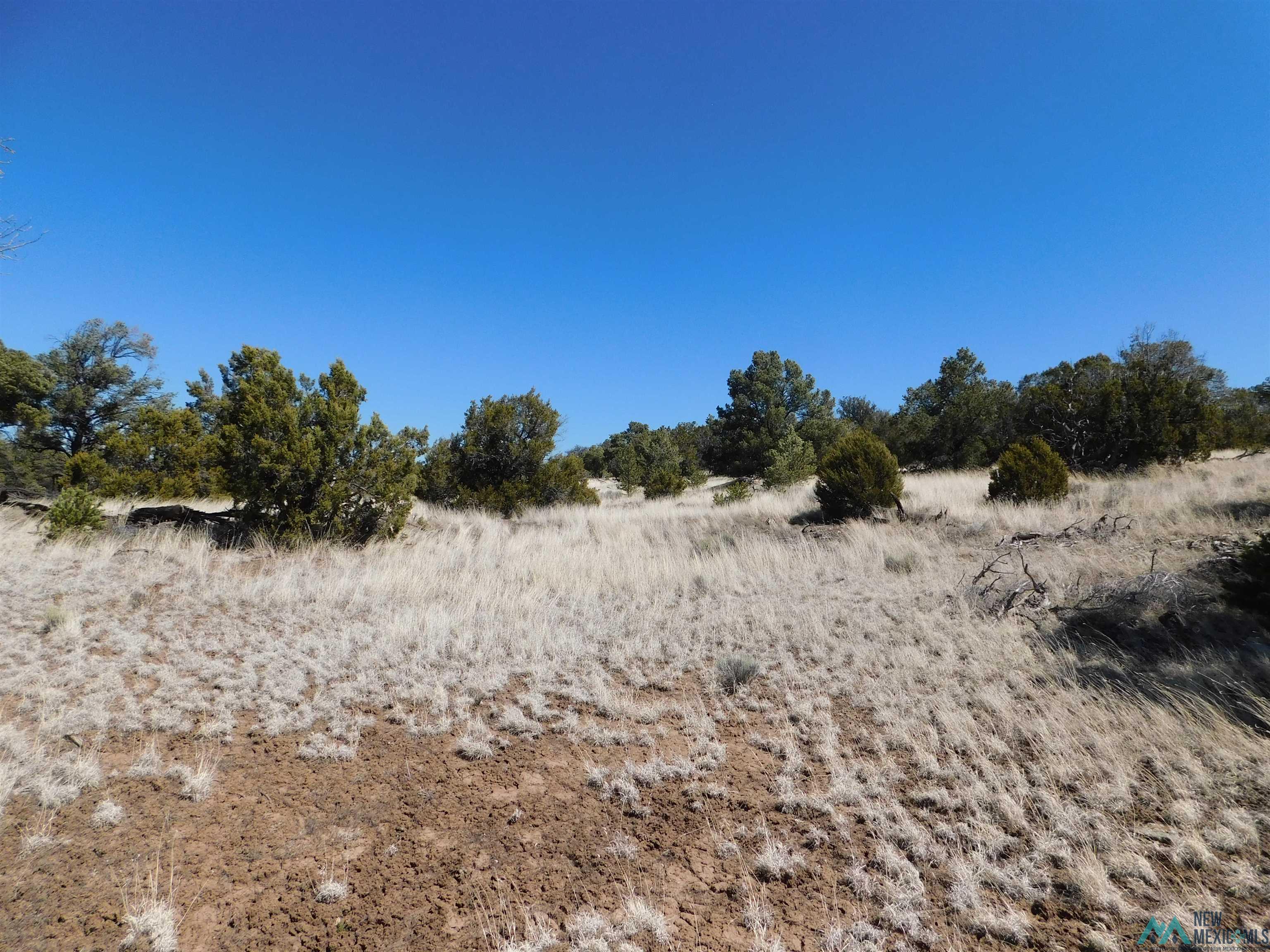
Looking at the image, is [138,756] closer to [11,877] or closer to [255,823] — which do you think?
[11,877]

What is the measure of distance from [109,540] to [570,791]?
381 inches

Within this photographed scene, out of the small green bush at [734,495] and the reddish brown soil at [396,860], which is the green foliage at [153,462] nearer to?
the reddish brown soil at [396,860]

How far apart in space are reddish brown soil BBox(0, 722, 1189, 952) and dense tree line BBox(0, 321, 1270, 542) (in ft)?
23.1

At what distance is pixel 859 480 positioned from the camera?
1219cm

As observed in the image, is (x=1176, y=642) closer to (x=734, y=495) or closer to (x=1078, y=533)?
(x=1078, y=533)

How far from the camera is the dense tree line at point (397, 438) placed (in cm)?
948

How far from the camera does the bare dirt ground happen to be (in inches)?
86.8

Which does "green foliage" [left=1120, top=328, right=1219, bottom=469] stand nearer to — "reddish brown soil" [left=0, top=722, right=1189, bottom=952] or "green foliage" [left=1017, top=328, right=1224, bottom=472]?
"green foliage" [left=1017, top=328, right=1224, bottom=472]

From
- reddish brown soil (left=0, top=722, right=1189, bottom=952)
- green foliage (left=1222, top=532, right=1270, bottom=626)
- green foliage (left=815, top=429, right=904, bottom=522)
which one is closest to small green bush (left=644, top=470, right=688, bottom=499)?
green foliage (left=815, top=429, right=904, bottom=522)

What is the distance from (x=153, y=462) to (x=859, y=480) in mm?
19193

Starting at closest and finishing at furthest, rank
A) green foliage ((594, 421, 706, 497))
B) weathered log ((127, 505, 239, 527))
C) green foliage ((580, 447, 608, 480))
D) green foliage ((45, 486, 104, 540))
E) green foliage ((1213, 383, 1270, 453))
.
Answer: green foliage ((45, 486, 104, 540)), weathered log ((127, 505, 239, 527)), green foliage ((1213, 383, 1270, 453)), green foliage ((594, 421, 706, 497)), green foliage ((580, 447, 608, 480))

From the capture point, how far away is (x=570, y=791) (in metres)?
3.17

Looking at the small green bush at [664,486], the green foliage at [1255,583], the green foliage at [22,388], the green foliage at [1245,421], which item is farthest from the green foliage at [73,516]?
the green foliage at [1245,421]

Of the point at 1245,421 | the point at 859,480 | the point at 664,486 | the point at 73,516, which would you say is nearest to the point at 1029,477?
the point at 859,480
